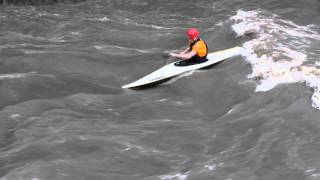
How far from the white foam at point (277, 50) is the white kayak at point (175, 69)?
0.36 metres

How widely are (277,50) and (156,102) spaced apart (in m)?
3.51

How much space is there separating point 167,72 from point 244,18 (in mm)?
5254

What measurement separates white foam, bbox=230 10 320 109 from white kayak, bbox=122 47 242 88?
361 millimetres

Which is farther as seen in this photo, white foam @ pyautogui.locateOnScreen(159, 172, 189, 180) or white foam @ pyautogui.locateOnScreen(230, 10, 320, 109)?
white foam @ pyautogui.locateOnScreen(230, 10, 320, 109)

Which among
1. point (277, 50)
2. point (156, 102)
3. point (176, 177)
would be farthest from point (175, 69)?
point (176, 177)

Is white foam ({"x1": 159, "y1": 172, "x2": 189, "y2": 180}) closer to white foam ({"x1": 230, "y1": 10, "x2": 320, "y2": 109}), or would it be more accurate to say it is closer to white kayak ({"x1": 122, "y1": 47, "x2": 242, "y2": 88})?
white foam ({"x1": 230, "y1": 10, "x2": 320, "y2": 109})

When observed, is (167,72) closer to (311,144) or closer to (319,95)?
(319,95)

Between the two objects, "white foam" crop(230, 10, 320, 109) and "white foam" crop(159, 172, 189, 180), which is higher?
"white foam" crop(230, 10, 320, 109)

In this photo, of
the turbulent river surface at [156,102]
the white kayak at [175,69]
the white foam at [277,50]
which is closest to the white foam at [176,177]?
the turbulent river surface at [156,102]

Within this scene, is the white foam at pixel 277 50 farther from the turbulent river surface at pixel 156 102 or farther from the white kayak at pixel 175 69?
the white kayak at pixel 175 69

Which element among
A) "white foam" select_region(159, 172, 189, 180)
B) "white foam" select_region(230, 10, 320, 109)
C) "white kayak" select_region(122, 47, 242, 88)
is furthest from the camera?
"white kayak" select_region(122, 47, 242, 88)

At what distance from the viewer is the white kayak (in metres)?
12.3

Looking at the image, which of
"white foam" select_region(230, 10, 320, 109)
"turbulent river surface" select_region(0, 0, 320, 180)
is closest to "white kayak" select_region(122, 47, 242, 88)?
"turbulent river surface" select_region(0, 0, 320, 180)

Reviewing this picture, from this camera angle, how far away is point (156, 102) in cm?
1137
